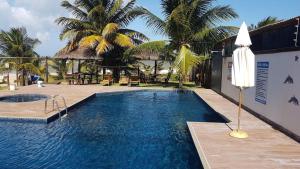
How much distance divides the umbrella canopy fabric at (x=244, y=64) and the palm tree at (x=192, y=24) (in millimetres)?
11724

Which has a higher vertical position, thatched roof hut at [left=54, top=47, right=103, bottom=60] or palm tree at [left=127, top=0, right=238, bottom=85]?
palm tree at [left=127, top=0, right=238, bottom=85]

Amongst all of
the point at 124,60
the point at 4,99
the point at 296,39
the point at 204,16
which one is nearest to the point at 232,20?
the point at 204,16

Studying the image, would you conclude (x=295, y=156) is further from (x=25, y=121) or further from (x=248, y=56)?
(x=25, y=121)

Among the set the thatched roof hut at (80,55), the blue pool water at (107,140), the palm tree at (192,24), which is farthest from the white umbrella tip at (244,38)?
the thatched roof hut at (80,55)

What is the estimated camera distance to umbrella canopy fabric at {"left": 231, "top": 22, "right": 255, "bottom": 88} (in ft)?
26.2

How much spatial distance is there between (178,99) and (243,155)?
35.5 ft

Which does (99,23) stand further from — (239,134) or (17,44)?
(239,134)

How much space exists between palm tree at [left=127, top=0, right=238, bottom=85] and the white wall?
30.7 ft

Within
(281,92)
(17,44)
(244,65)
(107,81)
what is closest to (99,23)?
(107,81)

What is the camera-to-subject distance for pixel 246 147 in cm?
727

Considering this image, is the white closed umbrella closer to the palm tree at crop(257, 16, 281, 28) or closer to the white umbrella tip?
the white umbrella tip

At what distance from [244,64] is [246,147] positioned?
211cm

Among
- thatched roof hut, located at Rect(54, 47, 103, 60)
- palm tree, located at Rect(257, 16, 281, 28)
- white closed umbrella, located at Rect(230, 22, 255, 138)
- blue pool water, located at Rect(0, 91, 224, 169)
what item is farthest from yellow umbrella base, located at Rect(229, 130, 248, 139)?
palm tree, located at Rect(257, 16, 281, 28)

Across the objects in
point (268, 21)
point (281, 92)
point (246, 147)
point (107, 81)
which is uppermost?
point (268, 21)
